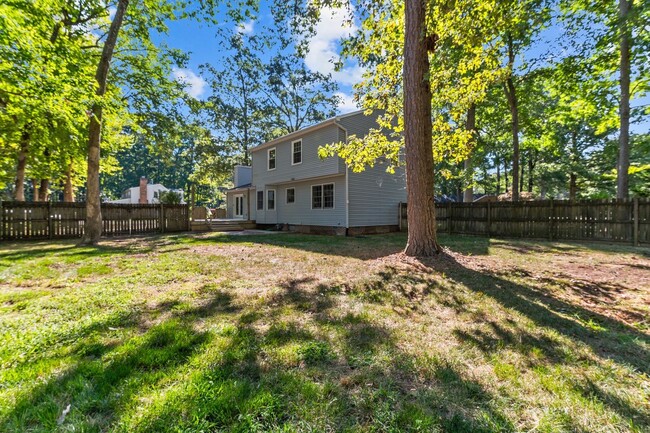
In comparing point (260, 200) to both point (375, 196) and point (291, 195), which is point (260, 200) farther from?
point (375, 196)

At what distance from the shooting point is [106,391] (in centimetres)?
184

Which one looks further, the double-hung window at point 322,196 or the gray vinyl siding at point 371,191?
the double-hung window at point 322,196

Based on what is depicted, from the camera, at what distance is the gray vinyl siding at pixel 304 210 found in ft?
43.7

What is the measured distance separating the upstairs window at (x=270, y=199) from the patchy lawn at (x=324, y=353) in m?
12.6

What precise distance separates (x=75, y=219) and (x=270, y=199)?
9266 mm

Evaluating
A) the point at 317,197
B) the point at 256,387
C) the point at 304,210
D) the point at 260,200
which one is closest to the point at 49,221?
the point at 260,200

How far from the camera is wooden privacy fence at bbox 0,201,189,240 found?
34.1 feet

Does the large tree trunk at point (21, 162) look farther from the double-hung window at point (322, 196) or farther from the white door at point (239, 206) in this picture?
the double-hung window at point (322, 196)

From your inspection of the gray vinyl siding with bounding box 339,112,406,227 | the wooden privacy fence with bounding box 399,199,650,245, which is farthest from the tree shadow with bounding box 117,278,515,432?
the wooden privacy fence with bounding box 399,199,650,245

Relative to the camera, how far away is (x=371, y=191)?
1398cm

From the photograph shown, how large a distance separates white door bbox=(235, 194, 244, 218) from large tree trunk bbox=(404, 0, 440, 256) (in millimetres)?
16518

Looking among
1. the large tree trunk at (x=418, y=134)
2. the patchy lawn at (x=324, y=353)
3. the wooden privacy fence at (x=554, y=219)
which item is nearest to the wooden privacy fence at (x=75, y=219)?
the patchy lawn at (x=324, y=353)

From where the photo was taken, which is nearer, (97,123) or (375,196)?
(97,123)

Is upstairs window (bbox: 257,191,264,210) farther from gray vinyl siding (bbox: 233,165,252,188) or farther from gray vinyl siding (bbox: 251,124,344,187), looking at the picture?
gray vinyl siding (bbox: 233,165,252,188)
